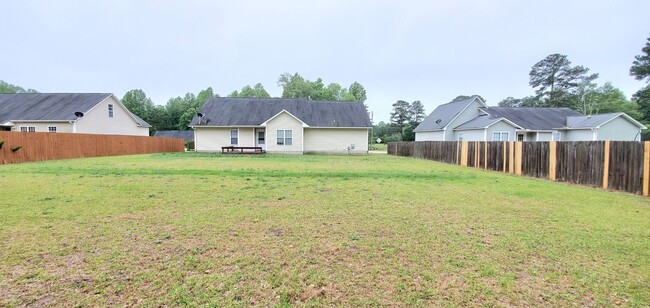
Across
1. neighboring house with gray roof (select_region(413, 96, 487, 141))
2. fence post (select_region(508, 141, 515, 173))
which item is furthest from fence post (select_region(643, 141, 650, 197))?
neighboring house with gray roof (select_region(413, 96, 487, 141))

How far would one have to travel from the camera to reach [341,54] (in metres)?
31.3

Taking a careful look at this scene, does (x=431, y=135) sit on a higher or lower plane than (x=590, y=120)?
lower

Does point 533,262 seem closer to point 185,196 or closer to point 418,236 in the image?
point 418,236

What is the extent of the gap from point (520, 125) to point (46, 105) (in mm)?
42922

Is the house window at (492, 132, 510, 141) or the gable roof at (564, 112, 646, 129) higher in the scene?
the gable roof at (564, 112, 646, 129)

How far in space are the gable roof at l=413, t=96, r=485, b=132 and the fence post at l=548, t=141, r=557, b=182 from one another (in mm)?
19844

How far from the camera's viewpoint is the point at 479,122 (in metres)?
27.9

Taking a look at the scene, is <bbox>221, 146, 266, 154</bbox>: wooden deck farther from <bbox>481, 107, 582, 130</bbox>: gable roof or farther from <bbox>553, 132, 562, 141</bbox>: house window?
<bbox>553, 132, 562, 141</bbox>: house window

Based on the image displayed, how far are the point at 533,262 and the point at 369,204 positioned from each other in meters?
3.15

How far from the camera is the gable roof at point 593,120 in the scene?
86.5 ft

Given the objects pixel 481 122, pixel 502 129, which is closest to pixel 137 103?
pixel 481 122

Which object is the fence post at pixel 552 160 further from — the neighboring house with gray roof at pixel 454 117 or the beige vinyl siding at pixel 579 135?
the beige vinyl siding at pixel 579 135

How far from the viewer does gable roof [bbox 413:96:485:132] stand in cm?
3050

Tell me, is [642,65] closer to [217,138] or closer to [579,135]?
[579,135]
